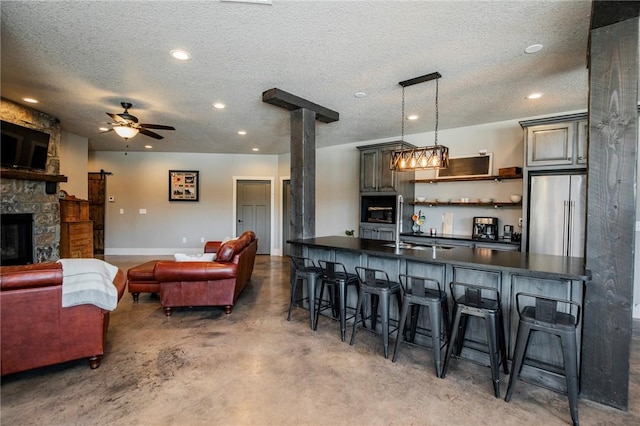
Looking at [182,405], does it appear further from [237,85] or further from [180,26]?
[237,85]

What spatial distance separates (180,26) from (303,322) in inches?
119

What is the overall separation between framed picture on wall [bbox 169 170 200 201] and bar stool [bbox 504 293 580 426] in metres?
7.47

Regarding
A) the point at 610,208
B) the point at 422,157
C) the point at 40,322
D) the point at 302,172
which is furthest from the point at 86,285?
the point at 610,208

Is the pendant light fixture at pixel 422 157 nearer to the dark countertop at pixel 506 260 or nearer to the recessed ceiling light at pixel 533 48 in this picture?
the recessed ceiling light at pixel 533 48

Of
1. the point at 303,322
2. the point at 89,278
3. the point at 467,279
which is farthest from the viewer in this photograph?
the point at 303,322

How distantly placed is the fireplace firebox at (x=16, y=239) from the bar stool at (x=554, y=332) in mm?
6170

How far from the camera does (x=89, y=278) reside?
7.59 ft

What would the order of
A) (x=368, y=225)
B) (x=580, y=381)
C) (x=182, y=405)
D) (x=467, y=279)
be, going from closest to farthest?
(x=182, y=405) → (x=580, y=381) → (x=467, y=279) → (x=368, y=225)

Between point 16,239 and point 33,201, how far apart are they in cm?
60

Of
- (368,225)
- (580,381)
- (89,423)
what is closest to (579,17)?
(580,381)

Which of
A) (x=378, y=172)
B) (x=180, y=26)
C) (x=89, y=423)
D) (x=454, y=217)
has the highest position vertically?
(x=180, y=26)

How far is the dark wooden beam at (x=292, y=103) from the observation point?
3.58 m

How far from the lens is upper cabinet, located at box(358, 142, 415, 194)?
5172 millimetres

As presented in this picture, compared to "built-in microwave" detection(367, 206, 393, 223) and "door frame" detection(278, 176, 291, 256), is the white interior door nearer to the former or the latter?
"door frame" detection(278, 176, 291, 256)
